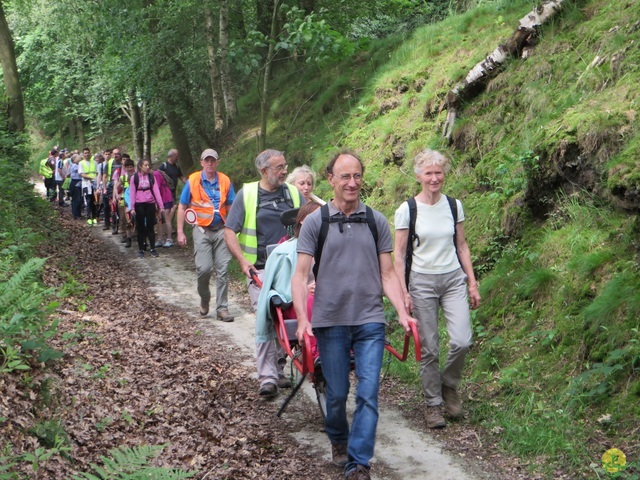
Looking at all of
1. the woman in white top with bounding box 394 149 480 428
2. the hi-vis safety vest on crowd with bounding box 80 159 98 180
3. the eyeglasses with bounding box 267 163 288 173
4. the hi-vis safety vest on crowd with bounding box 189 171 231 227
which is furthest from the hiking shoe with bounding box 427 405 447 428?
the hi-vis safety vest on crowd with bounding box 80 159 98 180

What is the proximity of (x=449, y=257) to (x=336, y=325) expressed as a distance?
5.47 ft

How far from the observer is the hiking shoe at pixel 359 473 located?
5.53m

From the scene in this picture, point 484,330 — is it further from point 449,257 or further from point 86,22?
point 86,22

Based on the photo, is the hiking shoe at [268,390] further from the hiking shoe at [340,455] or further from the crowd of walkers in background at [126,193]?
the crowd of walkers in background at [126,193]

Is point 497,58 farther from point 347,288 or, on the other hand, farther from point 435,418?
point 347,288

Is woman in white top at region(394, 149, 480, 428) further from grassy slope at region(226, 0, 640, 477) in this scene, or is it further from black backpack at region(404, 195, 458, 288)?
grassy slope at region(226, 0, 640, 477)

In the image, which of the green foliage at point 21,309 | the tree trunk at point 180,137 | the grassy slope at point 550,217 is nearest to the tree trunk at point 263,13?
the tree trunk at point 180,137

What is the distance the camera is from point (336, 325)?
5785 mm

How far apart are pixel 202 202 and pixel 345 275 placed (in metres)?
6.24

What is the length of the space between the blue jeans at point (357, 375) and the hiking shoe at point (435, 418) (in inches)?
51.7

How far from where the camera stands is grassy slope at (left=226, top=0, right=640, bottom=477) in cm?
663

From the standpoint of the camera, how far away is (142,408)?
696 centimetres

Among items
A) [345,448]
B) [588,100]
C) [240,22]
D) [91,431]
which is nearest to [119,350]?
[91,431]

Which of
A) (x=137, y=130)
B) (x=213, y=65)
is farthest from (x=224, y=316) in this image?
(x=137, y=130)
